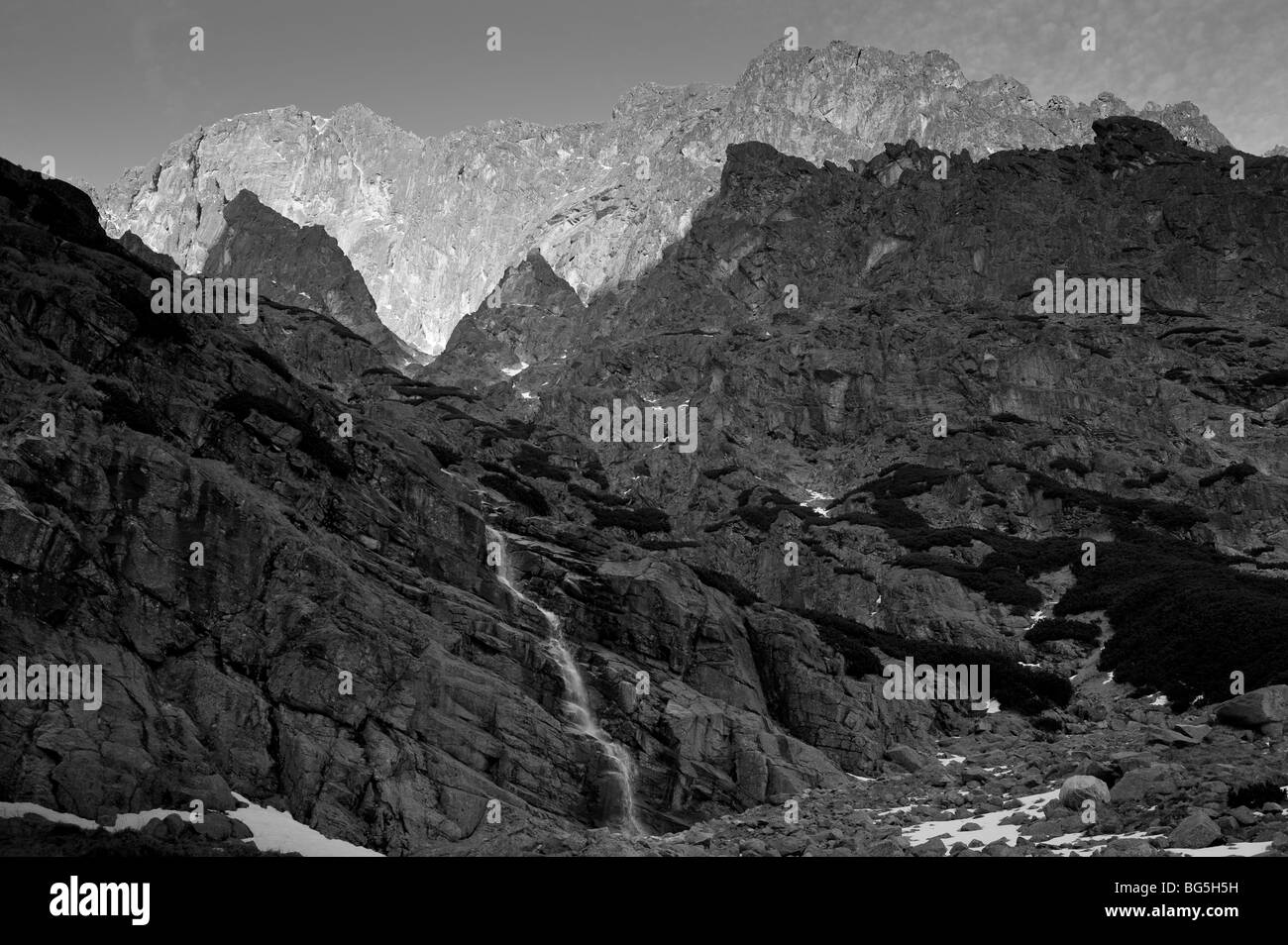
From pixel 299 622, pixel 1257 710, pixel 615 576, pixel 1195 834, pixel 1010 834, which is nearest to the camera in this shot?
pixel 1195 834

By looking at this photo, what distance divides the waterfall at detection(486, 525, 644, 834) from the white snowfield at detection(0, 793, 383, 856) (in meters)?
9.88

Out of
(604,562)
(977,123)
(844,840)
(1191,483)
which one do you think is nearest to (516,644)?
(604,562)

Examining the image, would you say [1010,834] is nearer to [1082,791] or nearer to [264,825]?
[1082,791]

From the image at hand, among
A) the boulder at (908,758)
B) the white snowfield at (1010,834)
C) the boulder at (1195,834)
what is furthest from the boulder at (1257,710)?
the boulder at (1195,834)

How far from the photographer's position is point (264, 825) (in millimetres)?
27047

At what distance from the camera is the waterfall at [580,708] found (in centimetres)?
3562

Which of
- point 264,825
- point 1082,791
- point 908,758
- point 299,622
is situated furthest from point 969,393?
point 264,825

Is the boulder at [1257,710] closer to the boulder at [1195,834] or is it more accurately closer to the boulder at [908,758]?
the boulder at [908,758]

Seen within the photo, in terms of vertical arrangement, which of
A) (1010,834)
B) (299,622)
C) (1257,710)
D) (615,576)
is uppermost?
(615,576)

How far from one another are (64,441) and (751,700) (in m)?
27.0

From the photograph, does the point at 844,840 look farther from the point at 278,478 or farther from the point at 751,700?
the point at 278,478

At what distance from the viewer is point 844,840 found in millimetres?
26250

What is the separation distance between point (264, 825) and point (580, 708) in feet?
46.1

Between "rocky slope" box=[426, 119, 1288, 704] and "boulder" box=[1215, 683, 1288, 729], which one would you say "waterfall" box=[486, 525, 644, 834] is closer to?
"rocky slope" box=[426, 119, 1288, 704]
